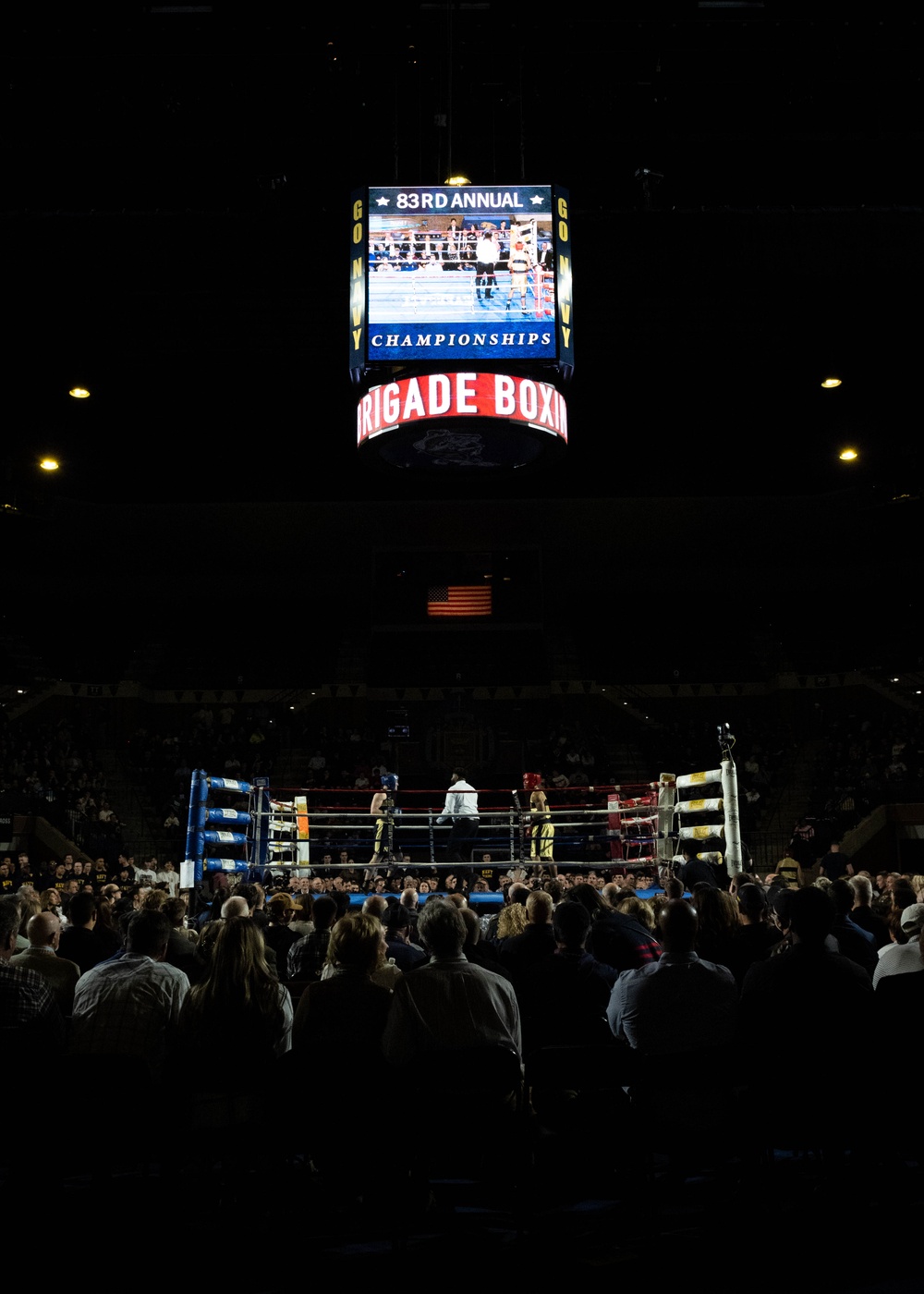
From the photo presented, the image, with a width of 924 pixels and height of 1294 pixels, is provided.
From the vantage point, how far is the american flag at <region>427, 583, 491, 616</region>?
2434 centimetres

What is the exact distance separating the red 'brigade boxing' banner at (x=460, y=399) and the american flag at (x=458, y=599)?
15.6 metres

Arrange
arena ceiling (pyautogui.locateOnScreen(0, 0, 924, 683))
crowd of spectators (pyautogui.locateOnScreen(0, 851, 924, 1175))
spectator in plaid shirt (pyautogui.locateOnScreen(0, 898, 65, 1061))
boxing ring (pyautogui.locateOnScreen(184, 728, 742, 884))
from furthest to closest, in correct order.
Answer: boxing ring (pyautogui.locateOnScreen(184, 728, 742, 884))
arena ceiling (pyautogui.locateOnScreen(0, 0, 924, 683))
spectator in plaid shirt (pyautogui.locateOnScreen(0, 898, 65, 1061))
crowd of spectators (pyautogui.locateOnScreen(0, 851, 924, 1175))

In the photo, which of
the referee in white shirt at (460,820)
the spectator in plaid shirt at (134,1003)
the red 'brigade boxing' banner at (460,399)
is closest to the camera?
the spectator in plaid shirt at (134,1003)

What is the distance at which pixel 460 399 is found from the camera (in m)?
8.21

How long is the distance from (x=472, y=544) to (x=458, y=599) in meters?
1.34

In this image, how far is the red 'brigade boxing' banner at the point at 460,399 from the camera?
8.23 m

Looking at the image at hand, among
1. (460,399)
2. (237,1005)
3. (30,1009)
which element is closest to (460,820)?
(460,399)

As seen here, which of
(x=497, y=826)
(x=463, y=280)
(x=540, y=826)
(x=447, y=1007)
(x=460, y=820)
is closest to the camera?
(x=447, y=1007)

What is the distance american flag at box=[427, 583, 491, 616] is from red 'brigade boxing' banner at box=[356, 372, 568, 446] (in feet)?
51.3

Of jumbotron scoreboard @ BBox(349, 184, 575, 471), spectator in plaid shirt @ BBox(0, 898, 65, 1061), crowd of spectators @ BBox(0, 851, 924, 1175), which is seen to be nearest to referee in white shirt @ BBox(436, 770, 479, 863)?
jumbotron scoreboard @ BBox(349, 184, 575, 471)

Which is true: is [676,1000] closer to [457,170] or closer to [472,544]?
[457,170]

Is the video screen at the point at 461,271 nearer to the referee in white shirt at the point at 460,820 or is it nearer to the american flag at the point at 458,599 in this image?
the referee in white shirt at the point at 460,820

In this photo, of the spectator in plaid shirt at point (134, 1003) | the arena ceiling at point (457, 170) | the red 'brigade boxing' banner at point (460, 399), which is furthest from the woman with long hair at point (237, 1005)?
the arena ceiling at point (457, 170)

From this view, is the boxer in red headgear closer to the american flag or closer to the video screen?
the video screen
